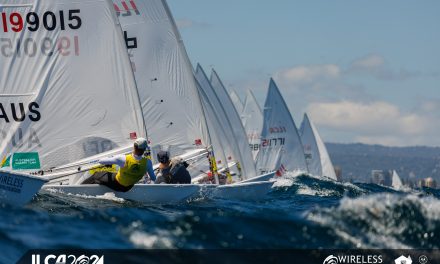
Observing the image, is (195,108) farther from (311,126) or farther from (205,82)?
(311,126)

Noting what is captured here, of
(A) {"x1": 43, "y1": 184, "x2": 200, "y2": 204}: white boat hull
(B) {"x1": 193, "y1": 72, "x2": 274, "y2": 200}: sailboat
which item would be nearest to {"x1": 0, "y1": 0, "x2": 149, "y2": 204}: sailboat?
(A) {"x1": 43, "y1": 184, "x2": 200, "y2": 204}: white boat hull

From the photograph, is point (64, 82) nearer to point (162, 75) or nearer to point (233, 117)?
point (162, 75)

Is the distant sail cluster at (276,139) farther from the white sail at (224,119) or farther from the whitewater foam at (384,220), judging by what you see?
the whitewater foam at (384,220)

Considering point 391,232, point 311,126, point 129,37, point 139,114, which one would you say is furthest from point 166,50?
point 311,126

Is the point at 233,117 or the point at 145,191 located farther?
the point at 233,117

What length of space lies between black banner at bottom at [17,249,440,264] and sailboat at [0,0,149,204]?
8.48m

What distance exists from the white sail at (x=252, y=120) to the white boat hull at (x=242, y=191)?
25.1m

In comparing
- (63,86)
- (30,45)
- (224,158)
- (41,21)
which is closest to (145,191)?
(63,86)

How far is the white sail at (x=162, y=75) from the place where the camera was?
80.0 ft

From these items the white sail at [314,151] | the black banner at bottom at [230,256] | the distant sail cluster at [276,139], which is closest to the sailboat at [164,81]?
the black banner at bottom at [230,256]

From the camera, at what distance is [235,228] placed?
40.5ft

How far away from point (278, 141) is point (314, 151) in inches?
251

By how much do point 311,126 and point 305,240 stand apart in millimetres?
41100

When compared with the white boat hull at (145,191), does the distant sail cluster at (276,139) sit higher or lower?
higher
